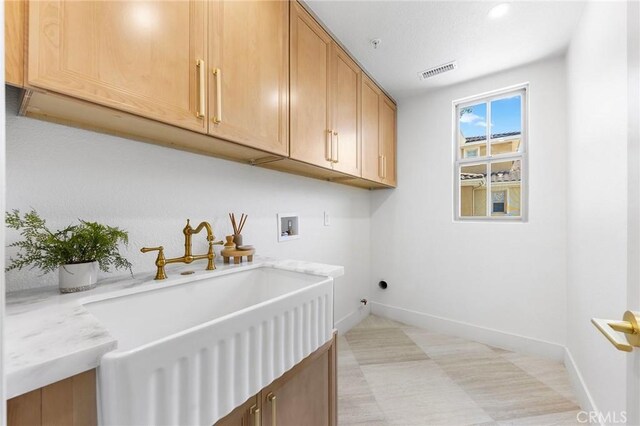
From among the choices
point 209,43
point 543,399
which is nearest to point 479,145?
point 543,399

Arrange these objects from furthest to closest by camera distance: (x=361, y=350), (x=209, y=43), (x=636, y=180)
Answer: (x=361, y=350) → (x=209, y=43) → (x=636, y=180)

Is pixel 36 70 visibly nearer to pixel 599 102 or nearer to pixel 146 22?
pixel 146 22

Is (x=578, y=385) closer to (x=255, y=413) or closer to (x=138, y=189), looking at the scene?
(x=255, y=413)

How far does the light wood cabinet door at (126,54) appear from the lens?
2.03 ft

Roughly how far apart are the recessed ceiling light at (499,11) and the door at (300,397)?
2.14m

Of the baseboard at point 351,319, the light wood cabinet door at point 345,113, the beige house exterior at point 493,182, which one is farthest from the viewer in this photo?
the baseboard at point 351,319

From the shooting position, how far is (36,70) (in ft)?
1.96

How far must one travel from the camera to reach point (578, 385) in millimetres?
1577

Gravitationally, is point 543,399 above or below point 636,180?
below

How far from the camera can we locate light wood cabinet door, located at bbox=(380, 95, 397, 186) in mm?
2464

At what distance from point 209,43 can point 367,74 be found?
1586mm

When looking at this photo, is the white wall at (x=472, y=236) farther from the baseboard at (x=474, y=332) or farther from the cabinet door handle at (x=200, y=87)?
the cabinet door handle at (x=200, y=87)

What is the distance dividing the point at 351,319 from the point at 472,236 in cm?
145

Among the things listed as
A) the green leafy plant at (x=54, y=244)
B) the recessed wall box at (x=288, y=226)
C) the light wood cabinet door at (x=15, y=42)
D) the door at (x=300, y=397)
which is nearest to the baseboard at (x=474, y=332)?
the recessed wall box at (x=288, y=226)
